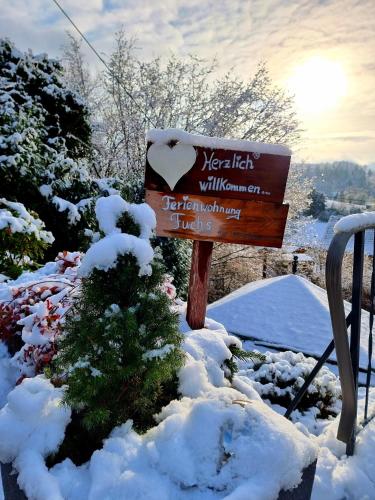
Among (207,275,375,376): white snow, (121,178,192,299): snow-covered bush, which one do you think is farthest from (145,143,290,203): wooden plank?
(121,178,192,299): snow-covered bush

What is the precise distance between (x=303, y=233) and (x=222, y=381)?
12085 millimetres

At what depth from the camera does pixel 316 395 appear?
101 inches

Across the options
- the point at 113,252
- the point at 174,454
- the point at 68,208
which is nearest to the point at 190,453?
the point at 174,454

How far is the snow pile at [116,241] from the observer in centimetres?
111

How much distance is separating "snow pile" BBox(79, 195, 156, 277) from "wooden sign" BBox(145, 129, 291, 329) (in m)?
0.95

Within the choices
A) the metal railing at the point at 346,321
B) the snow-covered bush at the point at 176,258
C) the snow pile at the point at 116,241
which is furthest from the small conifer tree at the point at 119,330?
the snow-covered bush at the point at 176,258

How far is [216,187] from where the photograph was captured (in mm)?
2170

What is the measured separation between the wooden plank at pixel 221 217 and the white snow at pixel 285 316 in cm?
187

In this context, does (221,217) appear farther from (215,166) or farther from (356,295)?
(356,295)

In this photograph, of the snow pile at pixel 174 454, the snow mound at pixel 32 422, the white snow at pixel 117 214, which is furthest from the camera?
the white snow at pixel 117 214

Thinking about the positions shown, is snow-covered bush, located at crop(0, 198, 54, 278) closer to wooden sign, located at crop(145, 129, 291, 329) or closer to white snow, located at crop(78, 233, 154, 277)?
wooden sign, located at crop(145, 129, 291, 329)

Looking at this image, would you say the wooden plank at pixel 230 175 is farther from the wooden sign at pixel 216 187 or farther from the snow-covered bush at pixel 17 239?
the snow-covered bush at pixel 17 239

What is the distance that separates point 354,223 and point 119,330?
0.97 meters

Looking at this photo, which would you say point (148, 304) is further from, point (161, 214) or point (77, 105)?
point (77, 105)
